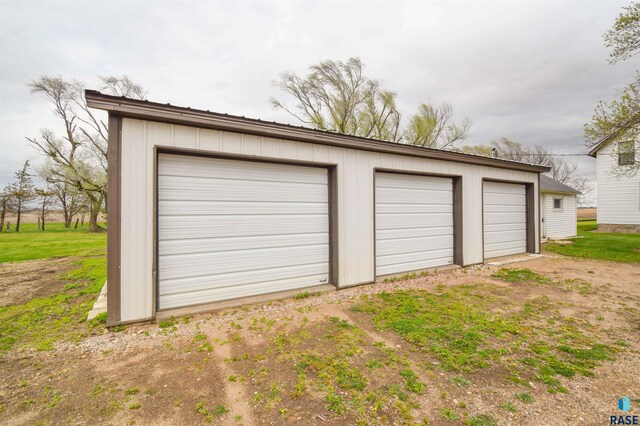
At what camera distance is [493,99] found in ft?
61.3

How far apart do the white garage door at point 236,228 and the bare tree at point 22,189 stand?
28097 mm

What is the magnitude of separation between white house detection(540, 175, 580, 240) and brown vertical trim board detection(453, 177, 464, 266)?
350 inches

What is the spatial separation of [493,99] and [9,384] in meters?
23.9

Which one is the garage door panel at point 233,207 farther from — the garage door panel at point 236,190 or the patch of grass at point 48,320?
the patch of grass at point 48,320

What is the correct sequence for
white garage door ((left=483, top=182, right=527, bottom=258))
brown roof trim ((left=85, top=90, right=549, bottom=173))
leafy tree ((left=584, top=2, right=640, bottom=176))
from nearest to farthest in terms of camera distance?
brown roof trim ((left=85, top=90, right=549, bottom=173)) < leafy tree ((left=584, top=2, right=640, bottom=176)) < white garage door ((left=483, top=182, right=527, bottom=258))

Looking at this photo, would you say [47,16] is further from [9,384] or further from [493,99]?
[493,99]

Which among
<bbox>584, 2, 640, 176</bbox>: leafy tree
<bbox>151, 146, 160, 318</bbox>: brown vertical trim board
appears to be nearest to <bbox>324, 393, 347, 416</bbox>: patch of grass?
<bbox>151, 146, 160, 318</bbox>: brown vertical trim board

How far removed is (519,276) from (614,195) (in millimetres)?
15301

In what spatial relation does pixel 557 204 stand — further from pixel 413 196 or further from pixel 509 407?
pixel 509 407

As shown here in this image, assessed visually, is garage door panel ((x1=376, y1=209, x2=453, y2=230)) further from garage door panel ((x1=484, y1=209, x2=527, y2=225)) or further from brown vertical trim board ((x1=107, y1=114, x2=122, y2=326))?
brown vertical trim board ((x1=107, y1=114, x2=122, y2=326))

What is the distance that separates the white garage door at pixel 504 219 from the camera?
7891 mm

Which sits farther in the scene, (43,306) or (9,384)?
(43,306)

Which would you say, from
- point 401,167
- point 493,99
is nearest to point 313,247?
point 401,167

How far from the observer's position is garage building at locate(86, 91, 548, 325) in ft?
11.8
